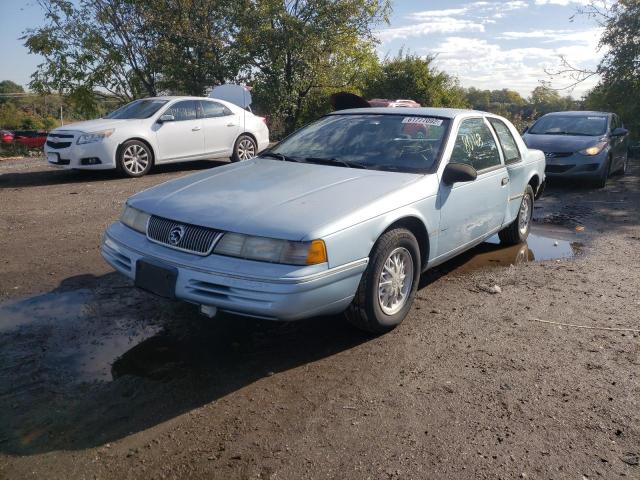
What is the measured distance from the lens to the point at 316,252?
124 inches

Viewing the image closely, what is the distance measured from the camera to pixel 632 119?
18297mm

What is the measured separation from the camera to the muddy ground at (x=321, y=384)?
2527 millimetres

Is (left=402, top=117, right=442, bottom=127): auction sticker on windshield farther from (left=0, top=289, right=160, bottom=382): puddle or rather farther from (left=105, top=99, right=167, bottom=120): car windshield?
(left=105, top=99, right=167, bottom=120): car windshield

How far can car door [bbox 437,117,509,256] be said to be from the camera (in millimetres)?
4362

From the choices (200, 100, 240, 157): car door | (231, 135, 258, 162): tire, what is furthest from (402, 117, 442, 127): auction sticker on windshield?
(231, 135, 258, 162): tire

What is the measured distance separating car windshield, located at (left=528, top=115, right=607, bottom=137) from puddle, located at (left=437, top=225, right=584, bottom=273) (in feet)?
16.7

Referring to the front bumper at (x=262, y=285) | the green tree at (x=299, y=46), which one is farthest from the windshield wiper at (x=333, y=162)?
the green tree at (x=299, y=46)

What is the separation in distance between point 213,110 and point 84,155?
2.88 meters

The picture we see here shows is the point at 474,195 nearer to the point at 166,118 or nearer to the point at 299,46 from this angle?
the point at 166,118

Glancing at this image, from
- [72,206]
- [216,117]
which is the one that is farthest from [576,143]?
[72,206]

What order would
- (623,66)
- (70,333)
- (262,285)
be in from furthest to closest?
1. (623,66)
2. (70,333)
3. (262,285)

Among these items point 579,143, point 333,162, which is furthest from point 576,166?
point 333,162

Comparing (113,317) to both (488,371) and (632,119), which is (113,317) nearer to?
(488,371)

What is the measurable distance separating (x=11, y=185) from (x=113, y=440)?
8.56 m
